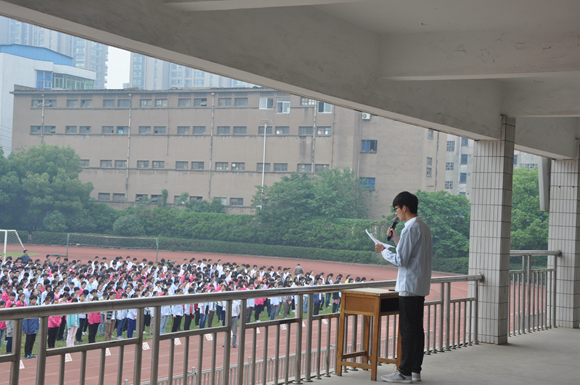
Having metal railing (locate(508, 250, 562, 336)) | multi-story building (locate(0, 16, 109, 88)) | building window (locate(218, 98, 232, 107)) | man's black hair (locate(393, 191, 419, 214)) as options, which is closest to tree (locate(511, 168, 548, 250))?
building window (locate(218, 98, 232, 107))

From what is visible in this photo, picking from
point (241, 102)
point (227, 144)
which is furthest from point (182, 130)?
point (241, 102)

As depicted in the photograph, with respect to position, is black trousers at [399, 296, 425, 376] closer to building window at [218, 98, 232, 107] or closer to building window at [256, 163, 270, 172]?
building window at [256, 163, 270, 172]

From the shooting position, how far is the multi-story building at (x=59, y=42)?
397 feet

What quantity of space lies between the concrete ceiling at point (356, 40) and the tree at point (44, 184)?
44441 mm

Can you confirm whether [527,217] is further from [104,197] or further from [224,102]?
[104,197]

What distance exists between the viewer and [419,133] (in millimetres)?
47812

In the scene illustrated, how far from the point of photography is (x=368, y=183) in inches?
1875

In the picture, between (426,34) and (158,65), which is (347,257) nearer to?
(426,34)

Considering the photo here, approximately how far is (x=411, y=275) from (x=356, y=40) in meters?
1.96

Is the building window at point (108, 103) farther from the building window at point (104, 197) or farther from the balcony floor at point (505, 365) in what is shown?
the balcony floor at point (505, 365)

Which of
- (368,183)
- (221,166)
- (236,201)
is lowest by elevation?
(236,201)

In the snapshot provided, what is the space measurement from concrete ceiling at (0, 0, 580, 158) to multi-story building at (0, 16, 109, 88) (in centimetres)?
11257

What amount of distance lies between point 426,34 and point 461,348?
336 centimetres

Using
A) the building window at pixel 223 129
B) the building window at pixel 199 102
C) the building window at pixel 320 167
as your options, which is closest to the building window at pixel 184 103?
the building window at pixel 199 102
